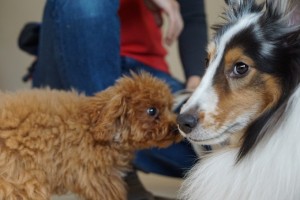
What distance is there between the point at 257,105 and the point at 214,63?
149 mm

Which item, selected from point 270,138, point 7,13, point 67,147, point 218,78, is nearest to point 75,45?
point 67,147

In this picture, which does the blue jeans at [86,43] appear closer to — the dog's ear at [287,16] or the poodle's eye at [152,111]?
the poodle's eye at [152,111]

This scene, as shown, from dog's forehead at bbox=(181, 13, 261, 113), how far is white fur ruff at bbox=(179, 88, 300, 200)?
0.16 meters

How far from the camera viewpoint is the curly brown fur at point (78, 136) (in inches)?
46.1

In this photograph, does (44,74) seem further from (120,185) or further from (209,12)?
(209,12)

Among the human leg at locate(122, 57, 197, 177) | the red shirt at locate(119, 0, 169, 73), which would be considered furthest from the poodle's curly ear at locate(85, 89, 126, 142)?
the red shirt at locate(119, 0, 169, 73)

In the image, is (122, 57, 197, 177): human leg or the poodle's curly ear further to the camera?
(122, 57, 197, 177): human leg

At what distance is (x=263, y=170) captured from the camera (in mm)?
1068

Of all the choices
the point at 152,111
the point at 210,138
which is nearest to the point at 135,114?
the point at 152,111

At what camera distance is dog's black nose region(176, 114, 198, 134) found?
1.08 metres

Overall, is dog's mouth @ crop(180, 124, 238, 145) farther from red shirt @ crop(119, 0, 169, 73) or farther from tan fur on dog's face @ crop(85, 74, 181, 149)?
red shirt @ crop(119, 0, 169, 73)

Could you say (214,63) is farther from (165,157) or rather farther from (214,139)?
(165,157)

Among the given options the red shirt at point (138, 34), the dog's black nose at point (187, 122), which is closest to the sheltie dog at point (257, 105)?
the dog's black nose at point (187, 122)

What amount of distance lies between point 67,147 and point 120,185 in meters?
0.20
